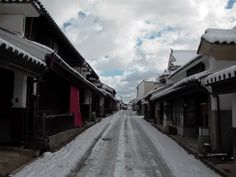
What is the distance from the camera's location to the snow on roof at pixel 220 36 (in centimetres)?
1348

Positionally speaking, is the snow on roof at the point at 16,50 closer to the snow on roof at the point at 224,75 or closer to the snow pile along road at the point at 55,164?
the snow pile along road at the point at 55,164

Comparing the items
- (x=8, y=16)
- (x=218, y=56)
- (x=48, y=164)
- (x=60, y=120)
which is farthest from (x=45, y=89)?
(x=218, y=56)

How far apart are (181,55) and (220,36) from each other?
24.6 meters

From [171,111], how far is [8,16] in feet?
60.8

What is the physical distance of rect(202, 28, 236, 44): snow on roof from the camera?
1348 cm

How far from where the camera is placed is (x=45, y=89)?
57.5 ft

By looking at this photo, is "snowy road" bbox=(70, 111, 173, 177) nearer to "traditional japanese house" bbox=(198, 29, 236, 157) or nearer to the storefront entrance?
"traditional japanese house" bbox=(198, 29, 236, 157)

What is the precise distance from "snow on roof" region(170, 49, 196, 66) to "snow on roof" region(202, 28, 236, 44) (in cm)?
2066

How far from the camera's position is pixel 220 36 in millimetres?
13750

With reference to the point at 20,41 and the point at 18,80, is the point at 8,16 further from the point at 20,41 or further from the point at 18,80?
the point at 18,80

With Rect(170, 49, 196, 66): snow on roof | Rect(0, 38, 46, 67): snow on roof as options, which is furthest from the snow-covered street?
Rect(170, 49, 196, 66): snow on roof

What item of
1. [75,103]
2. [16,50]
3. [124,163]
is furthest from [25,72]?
[75,103]

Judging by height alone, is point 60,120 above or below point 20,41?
below

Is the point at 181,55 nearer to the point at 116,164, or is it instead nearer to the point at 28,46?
the point at 28,46
